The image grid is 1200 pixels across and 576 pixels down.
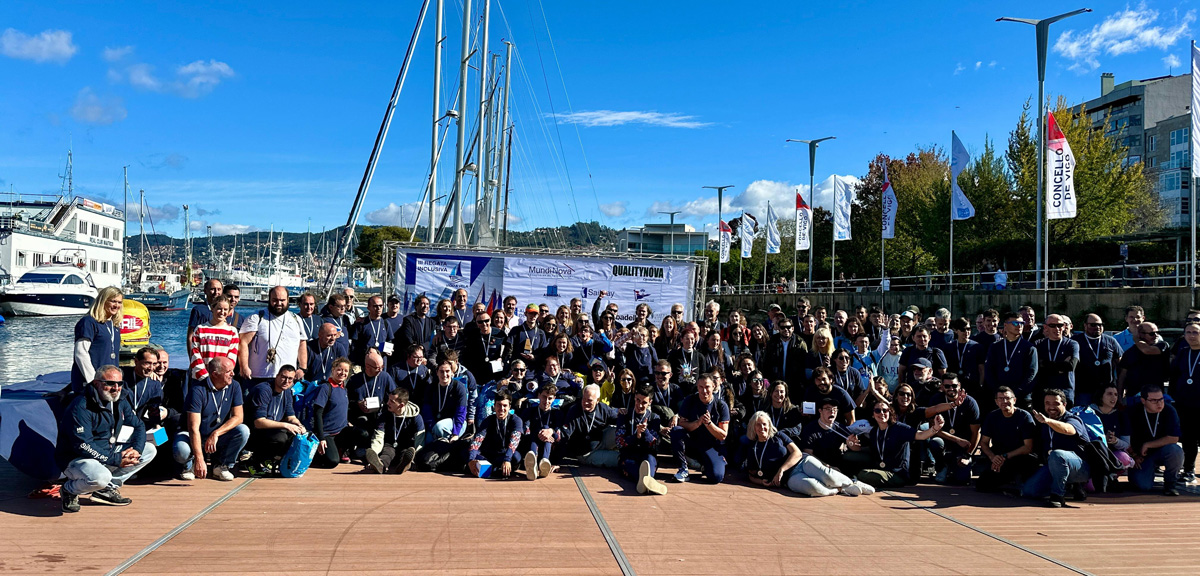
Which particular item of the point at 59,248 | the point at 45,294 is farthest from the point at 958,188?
the point at 59,248

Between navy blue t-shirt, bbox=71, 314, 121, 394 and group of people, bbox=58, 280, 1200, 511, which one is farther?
group of people, bbox=58, 280, 1200, 511

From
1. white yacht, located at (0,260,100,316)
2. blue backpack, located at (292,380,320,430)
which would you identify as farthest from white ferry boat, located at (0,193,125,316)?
blue backpack, located at (292,380,320,430)

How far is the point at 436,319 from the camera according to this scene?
11.1 m

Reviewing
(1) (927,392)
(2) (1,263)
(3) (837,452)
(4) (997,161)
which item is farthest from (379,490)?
(2) (1,263)

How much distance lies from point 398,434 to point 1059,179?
18.1m

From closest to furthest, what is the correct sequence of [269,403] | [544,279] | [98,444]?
[98,444] → [269,403] → [544,279]

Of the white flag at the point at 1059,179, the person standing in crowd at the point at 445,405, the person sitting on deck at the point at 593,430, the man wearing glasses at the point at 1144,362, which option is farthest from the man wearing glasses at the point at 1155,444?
the white flag at the point at 1059,179

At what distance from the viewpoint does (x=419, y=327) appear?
1091cm

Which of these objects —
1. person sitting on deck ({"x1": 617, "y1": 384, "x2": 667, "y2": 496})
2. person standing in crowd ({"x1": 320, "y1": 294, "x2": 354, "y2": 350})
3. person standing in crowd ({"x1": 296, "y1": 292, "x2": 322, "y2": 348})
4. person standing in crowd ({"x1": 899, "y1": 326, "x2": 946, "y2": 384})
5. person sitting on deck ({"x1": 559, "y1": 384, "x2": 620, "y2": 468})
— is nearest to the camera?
person sitting on deck ({"x1": 617, "y1": 384, "x2": 667, "y2": 496})

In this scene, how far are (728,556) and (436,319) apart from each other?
245 inches

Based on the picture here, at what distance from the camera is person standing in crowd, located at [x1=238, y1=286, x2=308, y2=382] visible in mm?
8836

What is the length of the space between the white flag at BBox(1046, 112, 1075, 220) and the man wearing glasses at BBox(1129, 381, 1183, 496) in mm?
13318

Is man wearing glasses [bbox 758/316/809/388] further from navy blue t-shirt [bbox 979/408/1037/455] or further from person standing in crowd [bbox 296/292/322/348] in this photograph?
person standing in crowd [bbox 296/292/322/348]

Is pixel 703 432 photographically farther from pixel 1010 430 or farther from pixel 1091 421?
pixel 1091 421
